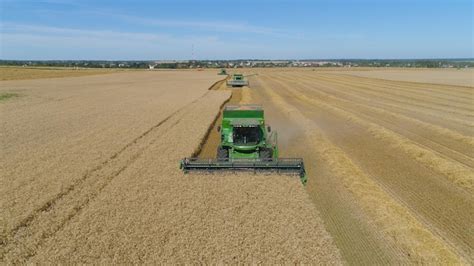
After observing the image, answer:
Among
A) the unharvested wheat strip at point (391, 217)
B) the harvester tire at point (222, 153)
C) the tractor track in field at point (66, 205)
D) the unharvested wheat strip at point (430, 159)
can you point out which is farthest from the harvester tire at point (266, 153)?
the unharvested wheat strip at point (430, 159)

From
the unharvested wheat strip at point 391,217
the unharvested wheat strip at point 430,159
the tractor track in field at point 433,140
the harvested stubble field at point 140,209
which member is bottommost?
the tractor track in field at point 433,140

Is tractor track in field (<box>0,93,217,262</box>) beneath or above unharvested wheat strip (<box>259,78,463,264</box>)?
above

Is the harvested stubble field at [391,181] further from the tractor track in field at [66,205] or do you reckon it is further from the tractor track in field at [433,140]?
the tractor track in field at [66,205]

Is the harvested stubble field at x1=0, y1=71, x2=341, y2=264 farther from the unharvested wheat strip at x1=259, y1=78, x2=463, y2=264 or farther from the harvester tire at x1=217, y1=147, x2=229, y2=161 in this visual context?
the unharvested wheat strip at x1=259, y1=78, x2=463, y2=264

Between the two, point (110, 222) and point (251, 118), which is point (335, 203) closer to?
point (251, 118)

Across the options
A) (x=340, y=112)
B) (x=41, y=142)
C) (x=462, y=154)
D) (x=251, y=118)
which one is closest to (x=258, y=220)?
(x=251, y=118)

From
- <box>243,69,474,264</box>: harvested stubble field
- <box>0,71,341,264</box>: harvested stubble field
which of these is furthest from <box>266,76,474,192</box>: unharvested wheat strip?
<box>0,71,341,264</box>: harvested stubble field
